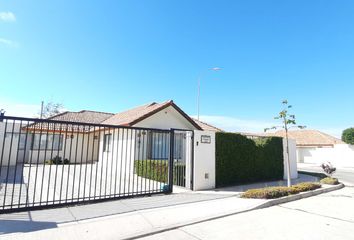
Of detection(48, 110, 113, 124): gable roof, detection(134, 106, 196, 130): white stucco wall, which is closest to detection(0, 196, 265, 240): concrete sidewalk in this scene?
detection(134, 106, 196, 130): white stucco wall

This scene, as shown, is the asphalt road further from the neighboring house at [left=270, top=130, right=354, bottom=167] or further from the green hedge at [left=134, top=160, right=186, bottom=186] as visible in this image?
the neighboring house at [left=270, top=130, right=354, bottom=167]

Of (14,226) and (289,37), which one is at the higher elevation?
(289,37)

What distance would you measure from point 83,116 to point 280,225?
84.4ft

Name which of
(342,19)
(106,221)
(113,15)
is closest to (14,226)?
(106,221)

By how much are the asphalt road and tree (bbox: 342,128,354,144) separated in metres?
29.9

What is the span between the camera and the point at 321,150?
34188 millimetres

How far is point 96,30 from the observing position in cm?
1266

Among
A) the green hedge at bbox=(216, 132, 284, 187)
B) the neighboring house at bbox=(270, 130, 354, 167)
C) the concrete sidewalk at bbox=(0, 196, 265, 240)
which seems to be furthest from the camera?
the neighboring house at bbox=(270, 130, 354, 167)

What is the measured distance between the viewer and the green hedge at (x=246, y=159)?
1119cm

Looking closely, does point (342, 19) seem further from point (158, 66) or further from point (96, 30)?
point (96, 30)

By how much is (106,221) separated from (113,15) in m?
10.4

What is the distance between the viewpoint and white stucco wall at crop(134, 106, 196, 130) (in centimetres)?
1616

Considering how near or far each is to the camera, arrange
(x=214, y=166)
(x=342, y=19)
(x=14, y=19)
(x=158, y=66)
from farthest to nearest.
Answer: (x=158, y=66) < (x=342, y=19) < (x=214, y=166) < (x=14, y=19)

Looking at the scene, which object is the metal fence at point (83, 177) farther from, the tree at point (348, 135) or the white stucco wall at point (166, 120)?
the tree at point (348, 135)
